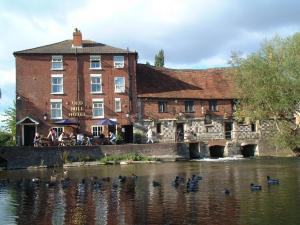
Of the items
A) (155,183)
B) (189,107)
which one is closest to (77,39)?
(189,107)

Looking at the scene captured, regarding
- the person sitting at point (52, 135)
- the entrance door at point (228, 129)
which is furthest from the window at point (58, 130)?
the entrance door at point (228, 129)

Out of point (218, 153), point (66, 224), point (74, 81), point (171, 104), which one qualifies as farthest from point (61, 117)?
point (66, 224)

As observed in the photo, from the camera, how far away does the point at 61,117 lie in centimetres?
5581

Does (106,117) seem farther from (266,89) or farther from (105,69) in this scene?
(266,89)

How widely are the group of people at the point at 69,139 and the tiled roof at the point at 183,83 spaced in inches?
273

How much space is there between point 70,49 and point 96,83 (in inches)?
186

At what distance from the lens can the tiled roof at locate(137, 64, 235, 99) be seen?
58.8 metres

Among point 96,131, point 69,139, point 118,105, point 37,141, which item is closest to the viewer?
point 37,141

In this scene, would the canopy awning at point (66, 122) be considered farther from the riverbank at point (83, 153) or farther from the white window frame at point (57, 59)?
the white window frame at point (57, 59)

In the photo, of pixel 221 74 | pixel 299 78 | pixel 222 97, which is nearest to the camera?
pixel 299 78

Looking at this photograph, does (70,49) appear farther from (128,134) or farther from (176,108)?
(176,108)

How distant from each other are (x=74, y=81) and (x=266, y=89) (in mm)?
23638

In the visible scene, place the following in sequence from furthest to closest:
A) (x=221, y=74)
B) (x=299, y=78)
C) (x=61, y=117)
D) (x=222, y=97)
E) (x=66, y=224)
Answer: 1. (x=221, y=74)
2. (x=222, y=97)
3. (x=61, y=117)
4. (x=299, y=78)
5. (x=66, y=224)

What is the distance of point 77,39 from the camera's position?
5816 centimetres
